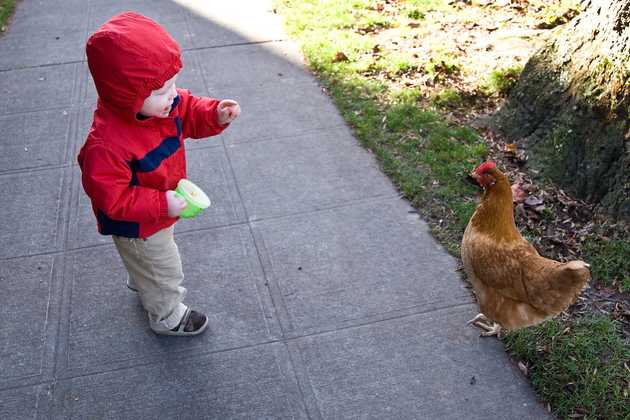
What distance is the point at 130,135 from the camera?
282 cm

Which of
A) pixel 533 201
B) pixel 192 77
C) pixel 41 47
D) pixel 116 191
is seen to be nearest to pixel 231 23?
pixel 192 77

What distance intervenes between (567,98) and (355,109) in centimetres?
185

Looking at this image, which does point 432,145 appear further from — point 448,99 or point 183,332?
point 183,332

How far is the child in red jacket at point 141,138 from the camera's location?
261 centimetres

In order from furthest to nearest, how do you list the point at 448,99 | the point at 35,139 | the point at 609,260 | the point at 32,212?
the point at 448,99
the point at 35,139
the point at 32,212
the point at 609,260

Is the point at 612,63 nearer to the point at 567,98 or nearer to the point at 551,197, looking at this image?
the point at 567,98

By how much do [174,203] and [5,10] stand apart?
677 cm

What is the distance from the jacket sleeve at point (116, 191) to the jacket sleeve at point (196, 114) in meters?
0.54

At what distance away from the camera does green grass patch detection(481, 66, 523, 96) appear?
18.6ft

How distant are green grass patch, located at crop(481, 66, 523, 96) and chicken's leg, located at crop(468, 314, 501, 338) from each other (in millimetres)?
2817

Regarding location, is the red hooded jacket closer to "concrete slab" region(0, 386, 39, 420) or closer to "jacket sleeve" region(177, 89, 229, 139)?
"jacket sleeve" region(177, 89, 229, 139)

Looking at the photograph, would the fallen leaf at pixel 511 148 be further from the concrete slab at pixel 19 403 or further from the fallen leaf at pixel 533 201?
the concrete slab at pixel 19 403

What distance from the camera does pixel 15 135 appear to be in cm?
546

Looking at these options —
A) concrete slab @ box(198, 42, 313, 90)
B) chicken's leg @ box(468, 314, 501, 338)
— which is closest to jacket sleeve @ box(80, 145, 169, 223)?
chicken's leg @ box(468, 314, 501, 338)
